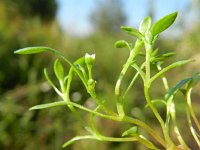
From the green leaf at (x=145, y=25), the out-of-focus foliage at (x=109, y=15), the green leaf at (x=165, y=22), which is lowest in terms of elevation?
the out-of-focus foliage at (x=109, y=15)

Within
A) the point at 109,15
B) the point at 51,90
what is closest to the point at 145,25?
the point at 51,90

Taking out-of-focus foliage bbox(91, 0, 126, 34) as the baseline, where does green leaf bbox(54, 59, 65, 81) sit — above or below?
above

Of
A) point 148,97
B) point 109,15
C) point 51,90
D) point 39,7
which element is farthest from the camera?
point 109,15

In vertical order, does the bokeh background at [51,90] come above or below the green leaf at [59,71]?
below

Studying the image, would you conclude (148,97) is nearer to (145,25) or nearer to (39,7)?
(145,25)

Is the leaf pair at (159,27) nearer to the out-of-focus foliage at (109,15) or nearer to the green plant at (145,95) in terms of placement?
the green plant at (145,95)

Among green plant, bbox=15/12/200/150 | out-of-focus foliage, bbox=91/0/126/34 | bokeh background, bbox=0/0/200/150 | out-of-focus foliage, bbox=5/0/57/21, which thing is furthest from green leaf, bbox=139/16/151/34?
out-of-focus foliage, bbox=91/0/126/34

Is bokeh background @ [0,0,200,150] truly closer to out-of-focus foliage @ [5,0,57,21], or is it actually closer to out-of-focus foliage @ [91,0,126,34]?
out-of-focus foliage @ [5,0,57,21]

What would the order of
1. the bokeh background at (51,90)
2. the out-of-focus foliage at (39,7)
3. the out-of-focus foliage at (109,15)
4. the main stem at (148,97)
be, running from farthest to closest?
1. the out-of-focus foliage at (109,15)
2. the out-of-focus foliage at (39,7)
3. the bokeh background at (51,90)
4. the main stem at (148,97)

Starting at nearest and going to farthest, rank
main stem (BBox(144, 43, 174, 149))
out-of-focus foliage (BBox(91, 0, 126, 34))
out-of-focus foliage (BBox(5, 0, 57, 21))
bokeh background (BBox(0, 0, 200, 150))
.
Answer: main stem (BBox(144, 43, 174, 149)) → bokeh background (BBox(0, 0, 200, 150)) → out-of-focus foliage (BBox(5, 0, 57, 21)) → out-of-focus foliage (BBox(91, 0, 126, 34))

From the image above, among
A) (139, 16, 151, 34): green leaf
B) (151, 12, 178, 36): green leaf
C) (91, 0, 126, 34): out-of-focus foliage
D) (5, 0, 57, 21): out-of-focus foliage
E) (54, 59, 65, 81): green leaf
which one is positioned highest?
(151, 12, 178, 36): green leaf

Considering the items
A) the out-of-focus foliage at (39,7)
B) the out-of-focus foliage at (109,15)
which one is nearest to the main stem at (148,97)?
the out-of-focus foliage at (39,7)

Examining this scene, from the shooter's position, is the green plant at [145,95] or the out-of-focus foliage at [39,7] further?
the out-of-focus foliage at [39,7]

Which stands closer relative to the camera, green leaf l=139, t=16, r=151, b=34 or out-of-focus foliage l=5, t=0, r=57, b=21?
green leaf l=139, t=16, r=151, b=34
